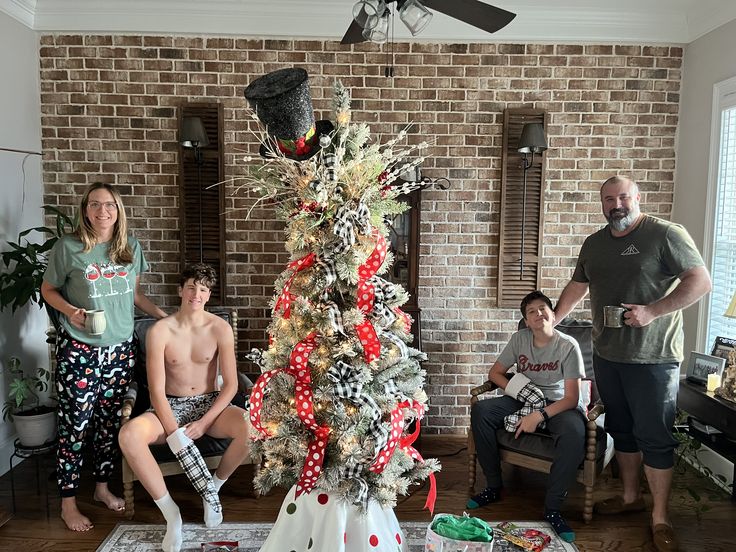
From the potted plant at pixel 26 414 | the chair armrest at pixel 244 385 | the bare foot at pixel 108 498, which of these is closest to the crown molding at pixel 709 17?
the chair armrest at pixel 244 385

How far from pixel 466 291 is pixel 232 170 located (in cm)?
176

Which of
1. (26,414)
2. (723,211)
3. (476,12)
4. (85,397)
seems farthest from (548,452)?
(26,414)

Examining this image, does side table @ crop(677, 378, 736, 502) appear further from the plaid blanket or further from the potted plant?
the potted plant

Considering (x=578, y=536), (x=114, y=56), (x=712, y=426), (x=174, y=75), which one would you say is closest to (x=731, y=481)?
(x=712, y=426)

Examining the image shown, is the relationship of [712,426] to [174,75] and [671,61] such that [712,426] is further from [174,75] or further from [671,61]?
[174,75]

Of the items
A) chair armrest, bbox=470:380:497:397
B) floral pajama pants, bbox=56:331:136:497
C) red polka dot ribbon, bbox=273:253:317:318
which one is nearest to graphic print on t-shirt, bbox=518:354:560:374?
chair armrest, bbox=470:380:497:397

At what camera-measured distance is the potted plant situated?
317 centimetres

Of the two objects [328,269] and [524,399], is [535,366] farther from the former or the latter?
[328,269]

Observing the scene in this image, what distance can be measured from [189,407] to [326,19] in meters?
2.50

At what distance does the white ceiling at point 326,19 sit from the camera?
11.8ft

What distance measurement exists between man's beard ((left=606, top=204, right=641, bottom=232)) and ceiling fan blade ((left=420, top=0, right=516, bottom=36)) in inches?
47.0

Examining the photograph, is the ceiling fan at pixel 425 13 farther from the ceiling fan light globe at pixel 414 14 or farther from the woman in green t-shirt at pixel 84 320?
the woman in green t-shirt at pixel 84 320

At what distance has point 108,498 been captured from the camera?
306cm

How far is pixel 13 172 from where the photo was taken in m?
3.47
